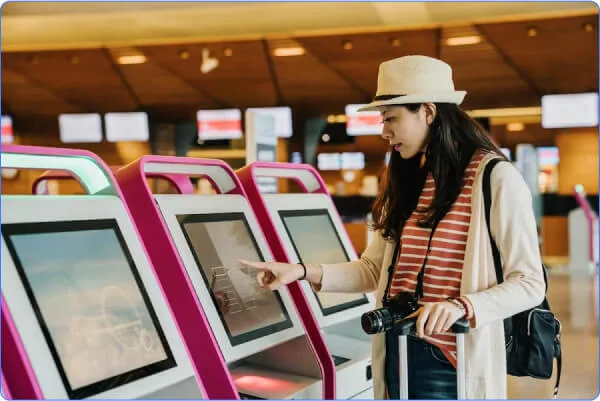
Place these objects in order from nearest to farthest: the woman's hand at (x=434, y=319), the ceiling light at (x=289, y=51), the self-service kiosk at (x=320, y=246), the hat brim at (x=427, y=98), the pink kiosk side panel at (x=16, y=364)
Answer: the pink kiosk side panel at (x=16, y=364) → the woman's hand at (x=434, y=319) → the hat brim at (x=427, y=98) → the self-service kiosk at (x=320, y=246) → the ceiling light at (x=289, y=51)

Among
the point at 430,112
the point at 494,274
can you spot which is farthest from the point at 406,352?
the point at 430,112

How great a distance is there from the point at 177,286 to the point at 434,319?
679mm

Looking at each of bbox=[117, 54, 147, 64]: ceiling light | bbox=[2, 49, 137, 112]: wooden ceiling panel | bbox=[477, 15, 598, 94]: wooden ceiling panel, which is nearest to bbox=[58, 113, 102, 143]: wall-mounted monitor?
bbox=[2, 49, 137, 112]: wooden ceiling panel

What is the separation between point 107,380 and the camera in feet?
4.93

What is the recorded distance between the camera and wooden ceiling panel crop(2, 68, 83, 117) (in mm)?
11640

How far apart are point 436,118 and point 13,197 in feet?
3.52

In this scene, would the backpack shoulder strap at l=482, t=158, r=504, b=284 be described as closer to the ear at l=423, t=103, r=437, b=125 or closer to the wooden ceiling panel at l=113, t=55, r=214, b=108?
the ear at l=423, t=103, r=437, b=125

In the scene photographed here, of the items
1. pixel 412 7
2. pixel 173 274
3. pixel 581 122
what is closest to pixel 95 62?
pixel 412 7

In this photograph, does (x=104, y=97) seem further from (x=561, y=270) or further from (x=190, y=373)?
(x=190, y=373)

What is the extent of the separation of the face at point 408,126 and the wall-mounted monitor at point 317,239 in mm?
725

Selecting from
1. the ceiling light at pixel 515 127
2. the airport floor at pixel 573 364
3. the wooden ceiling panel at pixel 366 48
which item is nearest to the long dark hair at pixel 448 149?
the airport floor at pixel 573 364

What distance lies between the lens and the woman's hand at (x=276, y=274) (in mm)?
2018

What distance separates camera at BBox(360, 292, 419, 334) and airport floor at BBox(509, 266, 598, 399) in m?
2.73

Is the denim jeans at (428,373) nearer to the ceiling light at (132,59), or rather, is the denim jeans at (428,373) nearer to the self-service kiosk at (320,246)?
the self-service kiosk at (320,246)
